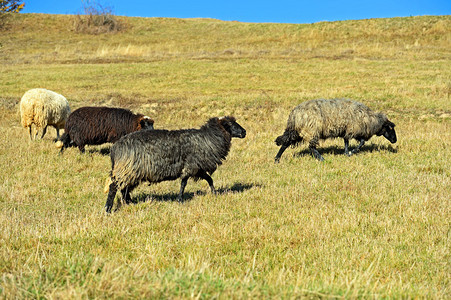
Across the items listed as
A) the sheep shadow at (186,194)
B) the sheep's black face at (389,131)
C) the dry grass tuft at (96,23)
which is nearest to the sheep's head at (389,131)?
the sheep's black face at (389,131)

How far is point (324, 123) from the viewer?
39.7ft

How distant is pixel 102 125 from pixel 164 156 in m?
5.66

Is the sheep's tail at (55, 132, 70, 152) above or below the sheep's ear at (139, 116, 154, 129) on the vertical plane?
below

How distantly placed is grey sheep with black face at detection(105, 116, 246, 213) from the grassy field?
1.59 feet

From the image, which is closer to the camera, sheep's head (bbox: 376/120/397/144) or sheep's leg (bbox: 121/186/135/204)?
sheep's leg (bbox: 121/186/135/204)

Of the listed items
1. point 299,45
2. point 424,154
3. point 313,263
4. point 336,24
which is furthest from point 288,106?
point 336,24

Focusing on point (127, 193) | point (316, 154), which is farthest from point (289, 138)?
point (127, 193)

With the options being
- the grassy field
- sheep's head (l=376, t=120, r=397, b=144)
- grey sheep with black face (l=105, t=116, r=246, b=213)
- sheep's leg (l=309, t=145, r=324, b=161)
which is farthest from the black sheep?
sheep's head (l=376, t=120, r=397, b=144)

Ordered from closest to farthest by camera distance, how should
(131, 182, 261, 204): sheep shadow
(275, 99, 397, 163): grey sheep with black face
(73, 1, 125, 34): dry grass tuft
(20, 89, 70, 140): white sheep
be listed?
(131, 182, 261, 204): sheep shadow → (275, 99, 397, 163): grey sheep with black face → (20, 89, 70, 140): white sheep → (73, 1, 125, 34): dry grass tuft

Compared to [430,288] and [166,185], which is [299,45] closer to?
[166,185]

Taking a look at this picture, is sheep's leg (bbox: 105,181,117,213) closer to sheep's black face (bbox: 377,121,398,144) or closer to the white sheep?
the white sheep

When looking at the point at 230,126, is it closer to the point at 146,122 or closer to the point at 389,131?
the point at 146,122

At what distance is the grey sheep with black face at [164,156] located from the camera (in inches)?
286

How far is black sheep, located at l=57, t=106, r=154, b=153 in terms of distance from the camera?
493 inches
